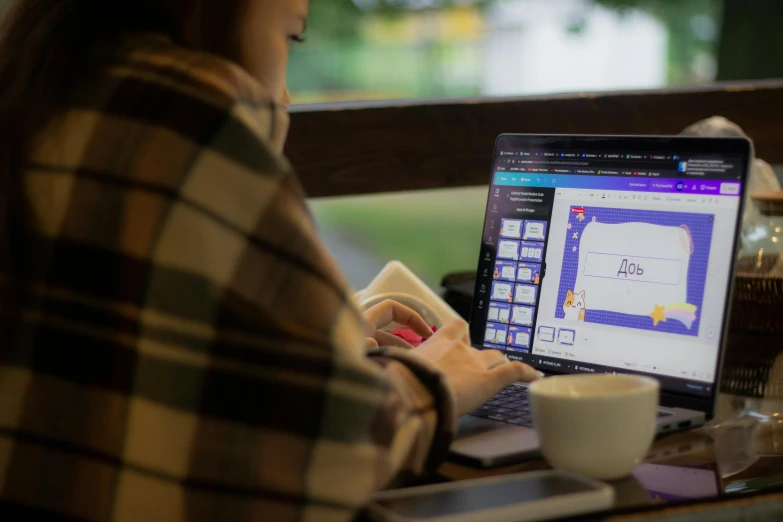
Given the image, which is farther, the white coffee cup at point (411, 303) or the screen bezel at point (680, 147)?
the white coffee cup at point (411, 303)

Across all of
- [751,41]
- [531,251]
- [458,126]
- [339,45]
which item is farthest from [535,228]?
[339,45]

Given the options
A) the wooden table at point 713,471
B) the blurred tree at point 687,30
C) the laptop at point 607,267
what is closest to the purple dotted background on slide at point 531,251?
the laptop at point 607,267

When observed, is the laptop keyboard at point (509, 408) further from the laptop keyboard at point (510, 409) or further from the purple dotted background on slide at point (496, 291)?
the purple dotted background on slide at point (496, 291)

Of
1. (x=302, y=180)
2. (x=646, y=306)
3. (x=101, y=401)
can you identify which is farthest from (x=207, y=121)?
(x=302, y=180)

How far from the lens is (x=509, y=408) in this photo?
114cm

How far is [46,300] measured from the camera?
81 cm

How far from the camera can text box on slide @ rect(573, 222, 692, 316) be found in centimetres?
110

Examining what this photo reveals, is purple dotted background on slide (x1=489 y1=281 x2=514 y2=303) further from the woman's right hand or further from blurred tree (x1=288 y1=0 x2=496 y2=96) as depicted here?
blurred tree (x1=288 y1=0 x2=496 y2=96)

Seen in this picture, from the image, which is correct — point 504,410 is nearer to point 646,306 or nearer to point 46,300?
point 646,306

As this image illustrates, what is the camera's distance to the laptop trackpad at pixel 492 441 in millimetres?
963

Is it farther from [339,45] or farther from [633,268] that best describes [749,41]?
[633,268]

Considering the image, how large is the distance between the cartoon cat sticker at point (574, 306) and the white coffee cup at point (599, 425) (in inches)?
11.0

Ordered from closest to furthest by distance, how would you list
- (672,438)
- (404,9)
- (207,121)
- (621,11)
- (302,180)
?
1. (207,121)
2. (672,438)
3. (302,180)
4. (621,11)
5. (404,9)

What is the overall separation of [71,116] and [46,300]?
0.16 metres
